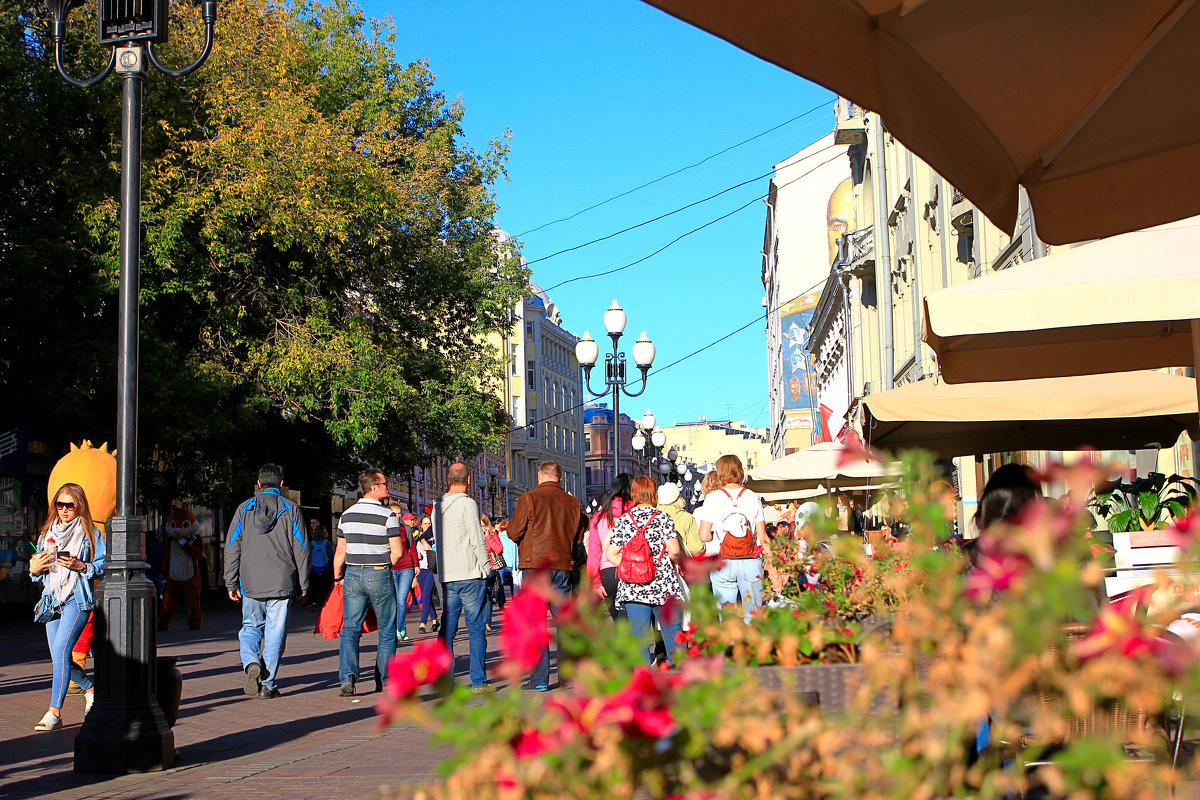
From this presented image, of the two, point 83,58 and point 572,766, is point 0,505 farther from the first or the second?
point 572,766

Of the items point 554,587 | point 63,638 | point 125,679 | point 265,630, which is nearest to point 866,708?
point 125,679

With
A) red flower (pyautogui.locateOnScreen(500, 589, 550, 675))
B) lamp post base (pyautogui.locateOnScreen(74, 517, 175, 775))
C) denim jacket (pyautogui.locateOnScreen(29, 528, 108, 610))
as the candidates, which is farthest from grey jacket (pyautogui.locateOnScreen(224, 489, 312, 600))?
red flower (pyautogui.locateOnScreen(500, 589, 550, 675))

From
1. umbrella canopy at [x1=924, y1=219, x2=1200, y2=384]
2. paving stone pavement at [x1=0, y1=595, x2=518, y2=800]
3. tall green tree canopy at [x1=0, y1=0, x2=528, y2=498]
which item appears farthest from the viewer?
tall green tree canopy at [x1=0, y1=0, x2=528, y2=498]

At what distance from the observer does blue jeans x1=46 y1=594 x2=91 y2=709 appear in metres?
9.25

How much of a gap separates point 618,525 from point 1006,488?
4.99 metres

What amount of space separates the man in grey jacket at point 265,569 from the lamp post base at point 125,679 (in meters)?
3.25

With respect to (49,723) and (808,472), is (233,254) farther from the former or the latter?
(49,723)

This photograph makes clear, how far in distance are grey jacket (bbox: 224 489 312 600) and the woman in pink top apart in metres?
2.56

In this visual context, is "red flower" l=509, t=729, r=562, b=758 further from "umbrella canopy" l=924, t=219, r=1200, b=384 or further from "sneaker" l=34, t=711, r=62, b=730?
"sneaker" l=34, t=711, r=62, b=730

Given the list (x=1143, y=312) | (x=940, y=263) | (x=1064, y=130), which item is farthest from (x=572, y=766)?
(x=940, y=263)

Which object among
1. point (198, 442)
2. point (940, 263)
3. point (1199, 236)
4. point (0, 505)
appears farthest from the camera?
point (198, 442)

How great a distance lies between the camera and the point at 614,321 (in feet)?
77.7

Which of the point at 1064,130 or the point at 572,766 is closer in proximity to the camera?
the point at 572,766

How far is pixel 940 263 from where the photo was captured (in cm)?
2408
